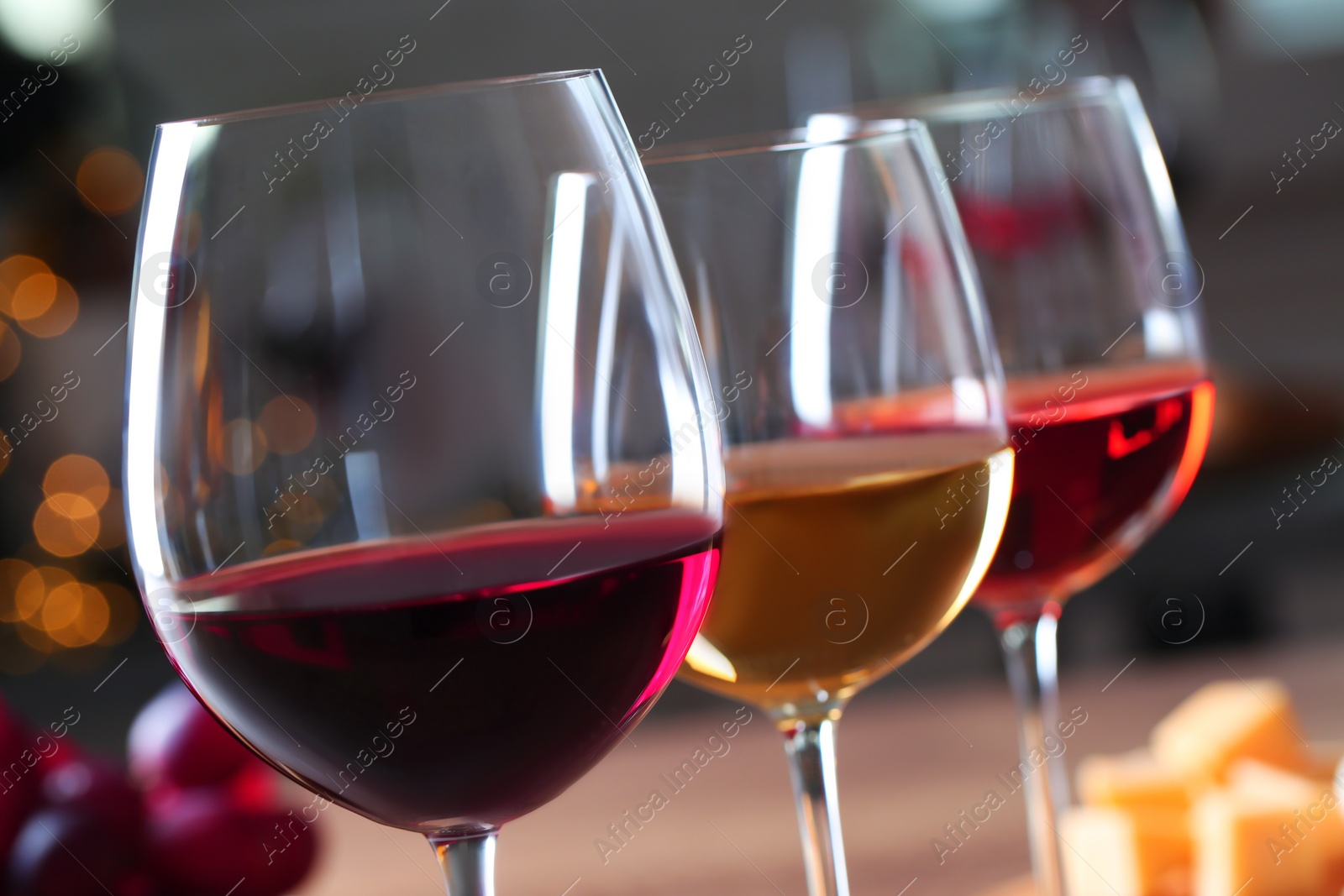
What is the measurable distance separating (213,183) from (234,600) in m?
0.10

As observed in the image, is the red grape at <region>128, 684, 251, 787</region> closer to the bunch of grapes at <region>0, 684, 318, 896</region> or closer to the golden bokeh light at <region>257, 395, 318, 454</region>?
the bunch of grapes at <region>0, 684, 318, 896</region>

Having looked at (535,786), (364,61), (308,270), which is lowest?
(535,786)

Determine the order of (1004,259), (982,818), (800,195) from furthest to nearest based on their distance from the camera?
(982,818) < (1004,259) < (800,195)

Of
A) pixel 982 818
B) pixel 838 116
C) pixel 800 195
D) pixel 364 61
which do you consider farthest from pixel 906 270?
pixel 364 61

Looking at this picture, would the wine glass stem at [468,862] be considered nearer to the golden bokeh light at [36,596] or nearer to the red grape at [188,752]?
the red grape at [188,752]

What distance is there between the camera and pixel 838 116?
620 millimetres

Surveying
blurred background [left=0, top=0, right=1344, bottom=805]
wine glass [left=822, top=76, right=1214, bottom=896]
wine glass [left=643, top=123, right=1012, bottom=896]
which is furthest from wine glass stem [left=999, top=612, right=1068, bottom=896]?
blurred background [left=0, top=0, right=1344, bottom=805]

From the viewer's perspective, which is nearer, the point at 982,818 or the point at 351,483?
the point at 351,483

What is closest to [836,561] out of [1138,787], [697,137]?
[1138,787]

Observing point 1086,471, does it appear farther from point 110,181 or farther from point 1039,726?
point 110,181

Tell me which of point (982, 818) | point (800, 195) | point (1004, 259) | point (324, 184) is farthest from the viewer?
point (982, 818)

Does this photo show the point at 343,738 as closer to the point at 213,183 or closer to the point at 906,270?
the point at 213,183

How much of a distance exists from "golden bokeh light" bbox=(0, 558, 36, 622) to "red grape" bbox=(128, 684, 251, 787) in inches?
66.2

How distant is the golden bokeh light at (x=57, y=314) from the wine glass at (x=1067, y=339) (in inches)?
79.6
